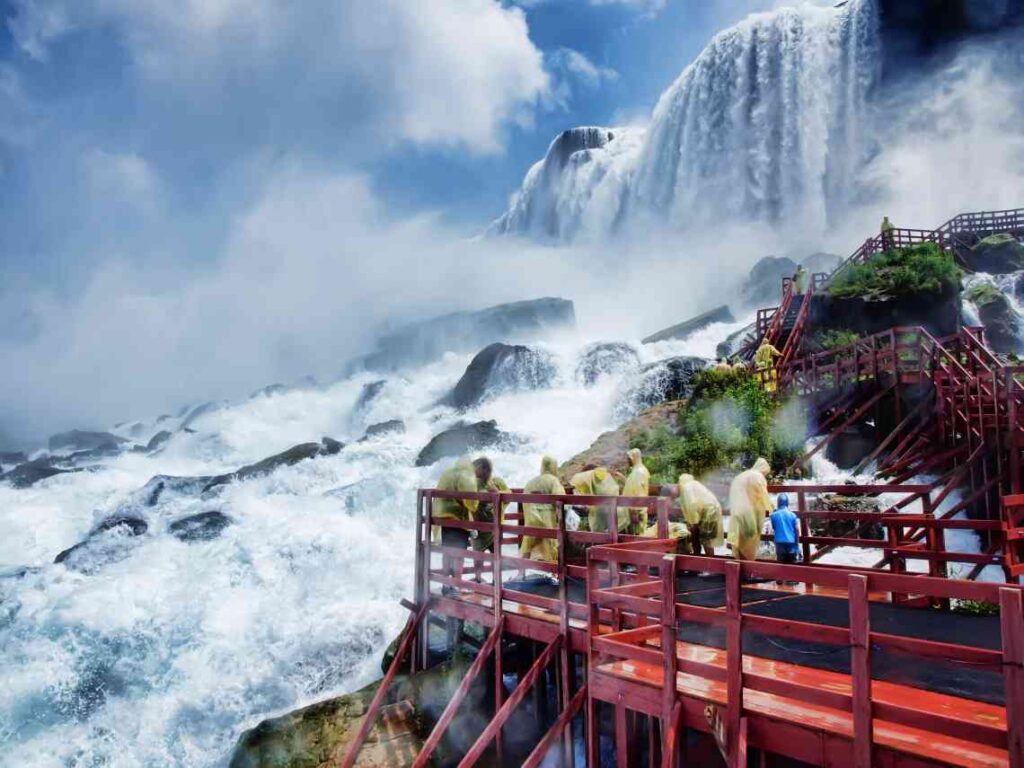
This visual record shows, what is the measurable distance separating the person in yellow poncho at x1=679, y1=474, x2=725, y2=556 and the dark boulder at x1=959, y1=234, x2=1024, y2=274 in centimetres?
3330

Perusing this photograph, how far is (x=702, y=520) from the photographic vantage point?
9320 millimetres

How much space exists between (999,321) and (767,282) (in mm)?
21901

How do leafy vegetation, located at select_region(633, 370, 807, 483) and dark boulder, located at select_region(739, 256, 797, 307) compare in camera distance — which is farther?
dark boulder, located at select_region(739, 256, 797, 307)

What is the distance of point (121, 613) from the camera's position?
1667 cm

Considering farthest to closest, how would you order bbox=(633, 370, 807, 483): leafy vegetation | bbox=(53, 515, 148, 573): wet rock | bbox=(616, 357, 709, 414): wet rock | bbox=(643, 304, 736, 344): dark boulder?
bbox=(643, 304, 736, 344): dark boulder, bbox=(616, 357, 709, 414): wet rock, bbox=(53, 515, 148, 573): wet rock, bbox=(633, 370, 807, 483): leafy vegetation

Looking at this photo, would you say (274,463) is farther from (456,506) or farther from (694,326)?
(694,326)

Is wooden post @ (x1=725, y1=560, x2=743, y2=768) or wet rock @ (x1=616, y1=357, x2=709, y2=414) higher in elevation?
wet rock @ (x1=616, y1=357, x2=709, y2=414)

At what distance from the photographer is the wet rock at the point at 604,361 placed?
126ft

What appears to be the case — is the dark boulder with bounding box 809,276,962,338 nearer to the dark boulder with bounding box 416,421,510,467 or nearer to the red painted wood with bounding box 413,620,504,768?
the dark boulder with bounding box 416,421,510,467

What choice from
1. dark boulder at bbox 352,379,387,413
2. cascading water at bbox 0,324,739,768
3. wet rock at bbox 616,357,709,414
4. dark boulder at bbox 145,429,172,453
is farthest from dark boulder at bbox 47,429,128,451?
wet rock at bbox 616,357,709,414

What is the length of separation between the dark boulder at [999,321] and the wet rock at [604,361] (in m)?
14.9

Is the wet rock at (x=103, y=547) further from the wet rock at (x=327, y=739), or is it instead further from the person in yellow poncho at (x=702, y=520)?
the person in yellow poncho at (x=702, y=520)

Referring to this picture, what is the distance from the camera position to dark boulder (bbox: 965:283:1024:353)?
31.5 meters

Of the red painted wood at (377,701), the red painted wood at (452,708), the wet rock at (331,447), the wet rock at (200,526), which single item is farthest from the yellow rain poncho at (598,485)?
the wet rock at (331,447)
